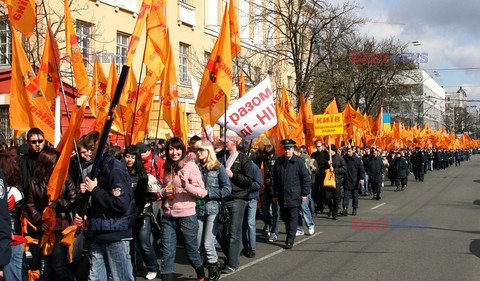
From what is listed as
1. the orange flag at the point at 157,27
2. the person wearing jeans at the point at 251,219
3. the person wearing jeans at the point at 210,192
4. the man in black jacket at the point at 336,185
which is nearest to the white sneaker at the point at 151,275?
the person wearing jeans at the point at 210,192

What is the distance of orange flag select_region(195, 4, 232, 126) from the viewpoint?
8.91 m

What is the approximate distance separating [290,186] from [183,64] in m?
17.9

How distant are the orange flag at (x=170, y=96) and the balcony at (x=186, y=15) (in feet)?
45.4

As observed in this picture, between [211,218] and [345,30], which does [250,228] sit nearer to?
[211,218]

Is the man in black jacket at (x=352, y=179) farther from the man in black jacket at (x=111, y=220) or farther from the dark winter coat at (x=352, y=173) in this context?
the man in black jacket at (x=111, y=220)

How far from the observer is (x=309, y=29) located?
24.6 metres

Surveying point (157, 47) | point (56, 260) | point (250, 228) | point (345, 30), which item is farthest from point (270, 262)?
point (345, 30)

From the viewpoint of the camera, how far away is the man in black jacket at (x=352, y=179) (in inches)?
557

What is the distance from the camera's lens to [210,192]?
23.7 ft

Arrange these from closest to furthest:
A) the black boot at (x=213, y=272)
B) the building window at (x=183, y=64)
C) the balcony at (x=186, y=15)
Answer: the black boot at (x=213, y=272) < the balcony at (x=186, y=15) < the building window at (x=183, y=64)

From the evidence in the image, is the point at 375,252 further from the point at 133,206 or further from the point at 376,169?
the point at 376,169

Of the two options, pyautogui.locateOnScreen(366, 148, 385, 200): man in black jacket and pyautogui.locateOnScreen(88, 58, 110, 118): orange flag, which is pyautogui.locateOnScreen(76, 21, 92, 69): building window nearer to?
A: pyautogui.locateOnScreen(88, 58, 110, 118): orange flag

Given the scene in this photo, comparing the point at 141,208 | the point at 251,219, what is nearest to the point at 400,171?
the point at 251,219

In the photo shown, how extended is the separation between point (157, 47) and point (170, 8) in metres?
15.7
